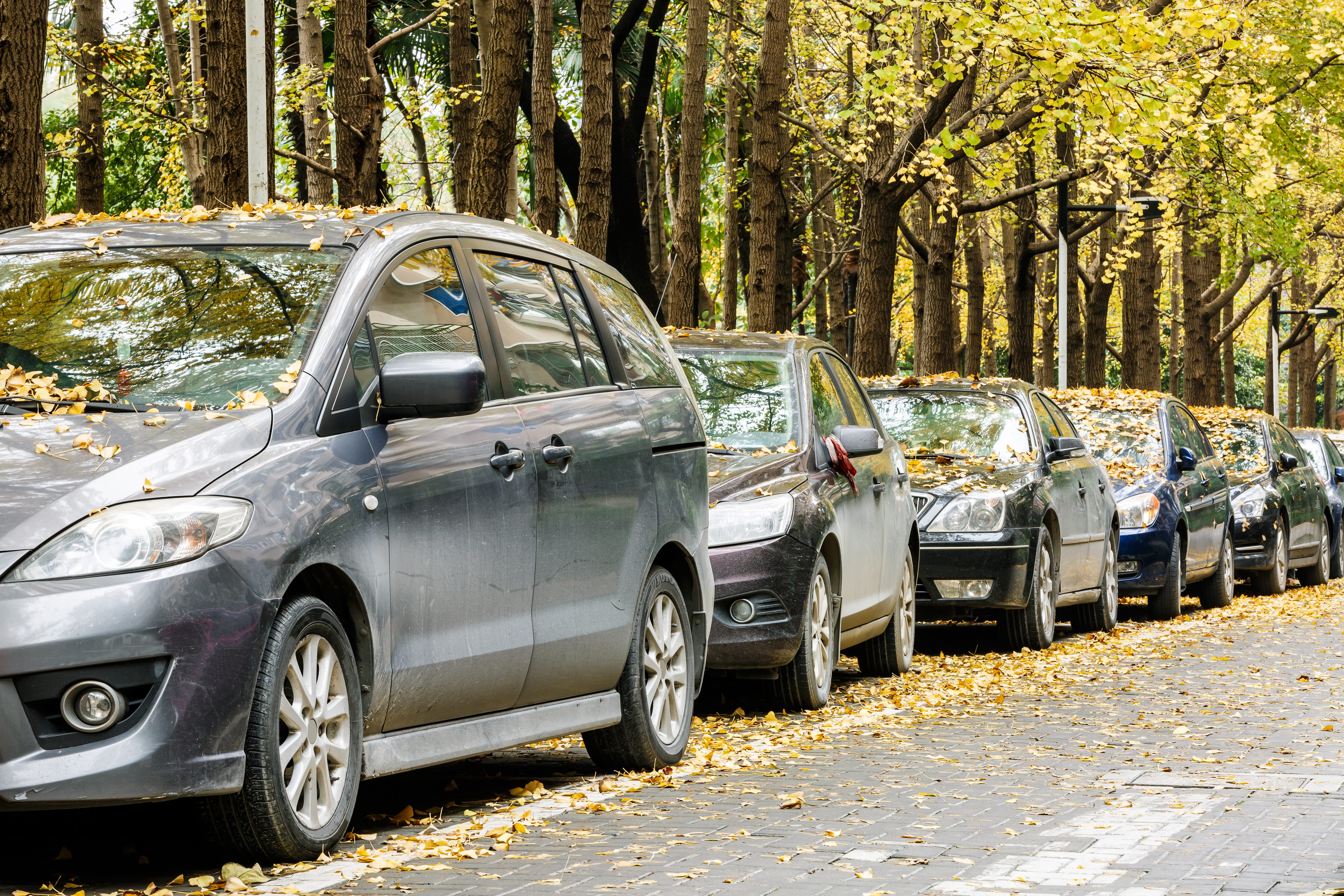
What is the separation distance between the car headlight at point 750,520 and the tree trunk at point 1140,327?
23055 millimetres

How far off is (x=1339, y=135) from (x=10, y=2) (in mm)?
27895

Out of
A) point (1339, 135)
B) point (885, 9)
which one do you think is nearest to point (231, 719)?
point (885, 9)

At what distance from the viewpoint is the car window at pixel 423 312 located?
230 inches

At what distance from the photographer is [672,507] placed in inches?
285

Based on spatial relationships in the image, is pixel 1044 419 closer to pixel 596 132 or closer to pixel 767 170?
pixel 596 132

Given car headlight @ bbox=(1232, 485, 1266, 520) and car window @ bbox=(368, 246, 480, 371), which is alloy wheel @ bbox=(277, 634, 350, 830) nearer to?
car window @ bbox=(368, 246, 480, 371)

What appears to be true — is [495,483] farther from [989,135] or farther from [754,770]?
[989,135]

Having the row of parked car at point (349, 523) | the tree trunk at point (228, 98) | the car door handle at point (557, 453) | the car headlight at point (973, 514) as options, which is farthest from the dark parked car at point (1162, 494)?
the car door handle at point (557, 453)

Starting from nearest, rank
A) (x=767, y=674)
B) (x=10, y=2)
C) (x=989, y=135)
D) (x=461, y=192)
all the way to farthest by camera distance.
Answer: (x=767, y=674)
(x=10, y=2)
(x=461, y=192)
(x=989, y=135)

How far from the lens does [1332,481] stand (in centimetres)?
2450

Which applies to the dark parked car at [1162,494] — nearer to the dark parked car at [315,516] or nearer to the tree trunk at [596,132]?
the tree trunk at [596,132]

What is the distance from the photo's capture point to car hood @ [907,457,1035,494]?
1261 cm

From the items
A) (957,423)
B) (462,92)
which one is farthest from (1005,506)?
(462,92)

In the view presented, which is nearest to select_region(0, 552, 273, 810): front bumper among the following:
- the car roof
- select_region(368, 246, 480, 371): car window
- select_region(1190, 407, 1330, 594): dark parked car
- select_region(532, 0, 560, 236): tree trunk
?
select_region(368, 246, 480, 371): car window
